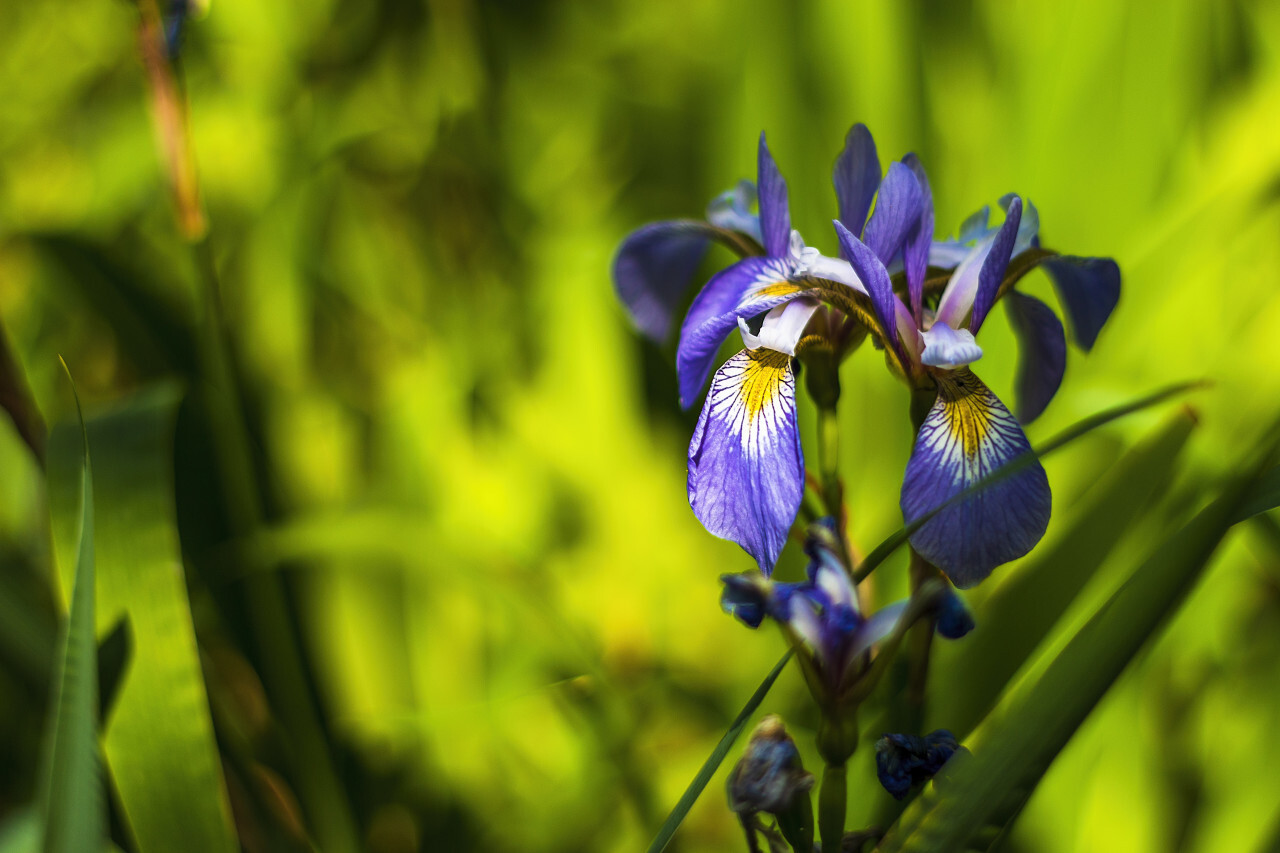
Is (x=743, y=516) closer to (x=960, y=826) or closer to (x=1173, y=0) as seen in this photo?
(x=960, y=826)

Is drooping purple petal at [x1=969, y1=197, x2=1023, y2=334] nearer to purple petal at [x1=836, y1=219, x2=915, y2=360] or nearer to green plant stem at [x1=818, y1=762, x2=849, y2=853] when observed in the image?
purple petal at [x1=836, y1=219, x2=915, y2=360]

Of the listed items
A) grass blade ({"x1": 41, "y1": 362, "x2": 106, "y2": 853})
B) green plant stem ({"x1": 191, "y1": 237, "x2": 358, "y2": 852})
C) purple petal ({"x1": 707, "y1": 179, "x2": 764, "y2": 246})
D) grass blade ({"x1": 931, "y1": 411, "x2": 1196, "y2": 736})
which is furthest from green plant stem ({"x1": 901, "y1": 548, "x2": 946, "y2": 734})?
green plant stem ({"x1": 191, "y1": 237, "x2": 358, "y2": 852})

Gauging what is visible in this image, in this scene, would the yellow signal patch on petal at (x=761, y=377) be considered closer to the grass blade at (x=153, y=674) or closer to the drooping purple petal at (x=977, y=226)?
the drooping purple petal at (x=977, y=226)

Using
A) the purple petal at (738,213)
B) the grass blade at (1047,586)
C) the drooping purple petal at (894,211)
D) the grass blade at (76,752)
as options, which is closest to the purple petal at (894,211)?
the drooping purple petal at (894,211)

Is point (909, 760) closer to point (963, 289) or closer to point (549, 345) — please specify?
point (963, 289)

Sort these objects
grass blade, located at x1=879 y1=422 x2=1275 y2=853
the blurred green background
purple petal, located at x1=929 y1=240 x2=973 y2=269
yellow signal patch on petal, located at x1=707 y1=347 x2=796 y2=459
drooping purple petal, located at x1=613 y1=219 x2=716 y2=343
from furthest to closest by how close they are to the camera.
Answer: the blurred green background
drooping purple petal, located at x1=613 y1=219 x2=716 y2=343
purple petal, located at x1=929 y1=240 x2=973 y2=269
yellow signal patch on petal, located at x1=707 y1=347 x2=796 y2=459
grass blade, located at x1=879 y1=422 x2=1275 y2=853
